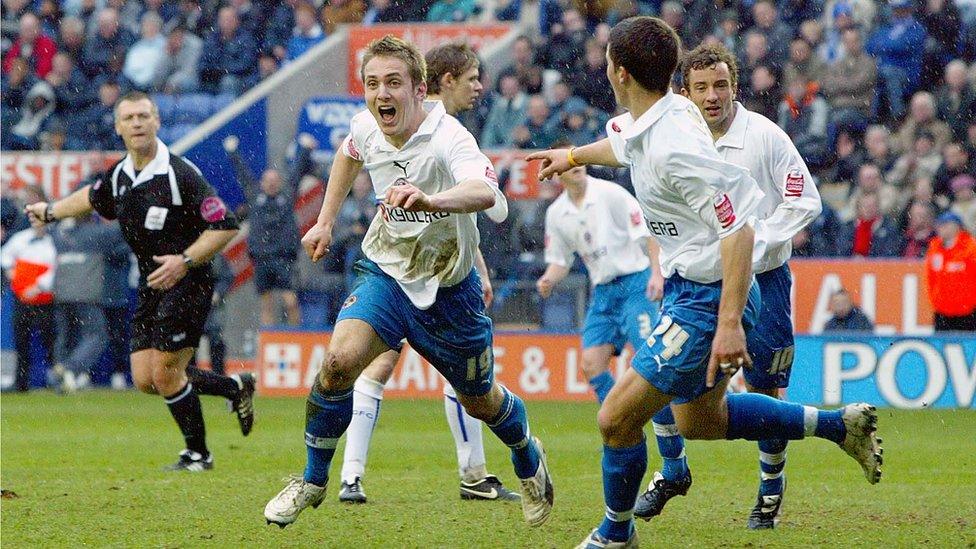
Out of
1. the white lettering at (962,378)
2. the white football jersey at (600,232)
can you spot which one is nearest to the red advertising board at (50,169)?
the white football jersey at (600,232)

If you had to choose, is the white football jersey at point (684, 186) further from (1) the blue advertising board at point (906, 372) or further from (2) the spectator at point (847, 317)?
(2) the spectator at point (847, 317)

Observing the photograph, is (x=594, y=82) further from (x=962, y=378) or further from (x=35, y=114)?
(x=35, y=114)

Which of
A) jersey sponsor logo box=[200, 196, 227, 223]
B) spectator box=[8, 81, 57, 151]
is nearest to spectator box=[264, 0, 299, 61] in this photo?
spectator box=[8, 81, 57, 151]

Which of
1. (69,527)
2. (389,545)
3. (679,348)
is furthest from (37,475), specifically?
(679,348)

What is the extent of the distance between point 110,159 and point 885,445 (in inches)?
446

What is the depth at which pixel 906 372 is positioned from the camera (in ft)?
45.9

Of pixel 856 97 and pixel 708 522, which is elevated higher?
pixel 856 97

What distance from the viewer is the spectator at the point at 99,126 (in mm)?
20703

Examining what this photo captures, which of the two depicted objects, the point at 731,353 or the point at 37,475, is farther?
the point at 37,475

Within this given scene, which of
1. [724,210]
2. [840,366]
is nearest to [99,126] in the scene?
[840,366]

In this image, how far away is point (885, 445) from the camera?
37.0 ft

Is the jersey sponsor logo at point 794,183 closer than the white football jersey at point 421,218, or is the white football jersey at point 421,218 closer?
the white football jersey at point 421,218

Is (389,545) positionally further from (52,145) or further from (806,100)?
(52,145)

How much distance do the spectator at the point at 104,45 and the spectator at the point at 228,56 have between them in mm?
1506
